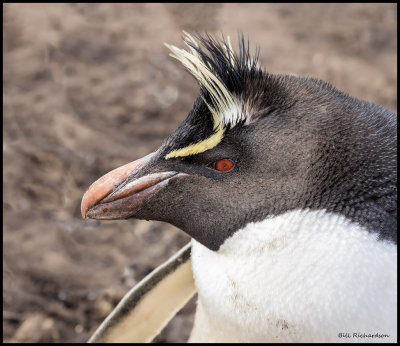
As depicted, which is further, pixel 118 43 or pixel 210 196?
pixel 118 43

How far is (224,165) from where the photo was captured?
1331 millimetres

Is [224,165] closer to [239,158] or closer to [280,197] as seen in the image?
[239,158]

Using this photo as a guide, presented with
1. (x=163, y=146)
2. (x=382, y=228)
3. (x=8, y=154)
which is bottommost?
(x=8, y=154)

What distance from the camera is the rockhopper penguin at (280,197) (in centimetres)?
126

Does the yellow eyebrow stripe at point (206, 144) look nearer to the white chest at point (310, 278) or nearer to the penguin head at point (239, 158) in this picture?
the penguin head at point (239, 158)

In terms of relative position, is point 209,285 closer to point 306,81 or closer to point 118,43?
point 306,81

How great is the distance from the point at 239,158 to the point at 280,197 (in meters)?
0.12

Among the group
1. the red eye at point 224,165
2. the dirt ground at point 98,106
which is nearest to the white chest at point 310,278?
the red eye at point 224,165

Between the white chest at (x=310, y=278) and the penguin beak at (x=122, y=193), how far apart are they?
0.69ft

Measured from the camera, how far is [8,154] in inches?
121

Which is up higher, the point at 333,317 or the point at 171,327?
the point at 333,317

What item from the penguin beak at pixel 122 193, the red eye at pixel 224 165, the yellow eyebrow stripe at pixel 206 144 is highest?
the yellow eyebrow stripe at pixel 206 144

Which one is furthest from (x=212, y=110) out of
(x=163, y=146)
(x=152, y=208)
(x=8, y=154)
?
(x=8, y=154)

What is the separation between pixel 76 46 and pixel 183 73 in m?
0.73
